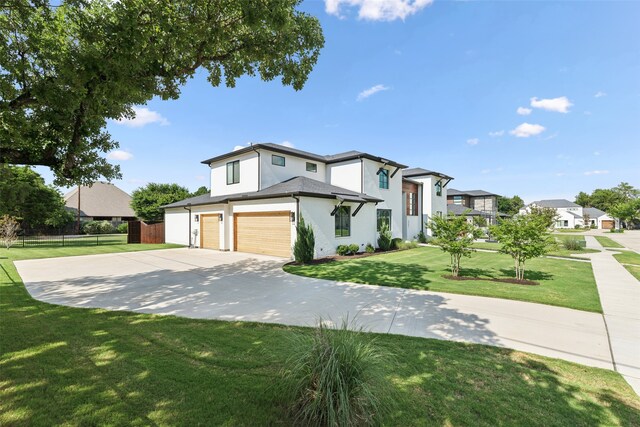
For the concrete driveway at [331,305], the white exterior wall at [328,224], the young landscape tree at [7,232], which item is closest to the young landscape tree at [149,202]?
the young landscape tree at [7,232]

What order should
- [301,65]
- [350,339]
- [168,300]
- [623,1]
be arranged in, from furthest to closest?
[301,65]
[623,1]
[168,300]
[350,339]

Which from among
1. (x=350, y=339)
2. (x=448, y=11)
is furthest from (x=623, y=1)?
(x=350, y=339)

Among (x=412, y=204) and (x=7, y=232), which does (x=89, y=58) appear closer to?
(x=7, y=232)

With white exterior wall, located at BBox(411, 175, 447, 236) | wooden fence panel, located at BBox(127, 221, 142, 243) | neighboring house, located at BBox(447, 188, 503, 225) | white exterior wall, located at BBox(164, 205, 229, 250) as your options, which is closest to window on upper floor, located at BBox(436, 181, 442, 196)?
white exterior wall, located at BBox(411, 175, 447, 236)

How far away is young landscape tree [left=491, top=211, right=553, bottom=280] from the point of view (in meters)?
8.60

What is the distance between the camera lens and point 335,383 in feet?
7.77

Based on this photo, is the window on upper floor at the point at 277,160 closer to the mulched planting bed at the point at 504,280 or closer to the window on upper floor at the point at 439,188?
the mulched planting bed at the point at 504,280

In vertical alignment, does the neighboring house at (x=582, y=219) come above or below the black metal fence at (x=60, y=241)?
above

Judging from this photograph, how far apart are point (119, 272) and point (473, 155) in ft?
92.3

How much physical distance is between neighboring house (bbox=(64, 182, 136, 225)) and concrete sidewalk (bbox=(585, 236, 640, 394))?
47.9 metres

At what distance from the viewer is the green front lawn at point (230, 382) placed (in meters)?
2.58

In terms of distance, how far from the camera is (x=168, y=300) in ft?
22.1

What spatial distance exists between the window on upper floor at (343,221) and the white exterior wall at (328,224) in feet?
0.81

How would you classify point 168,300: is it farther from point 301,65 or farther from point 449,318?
point 301,65
